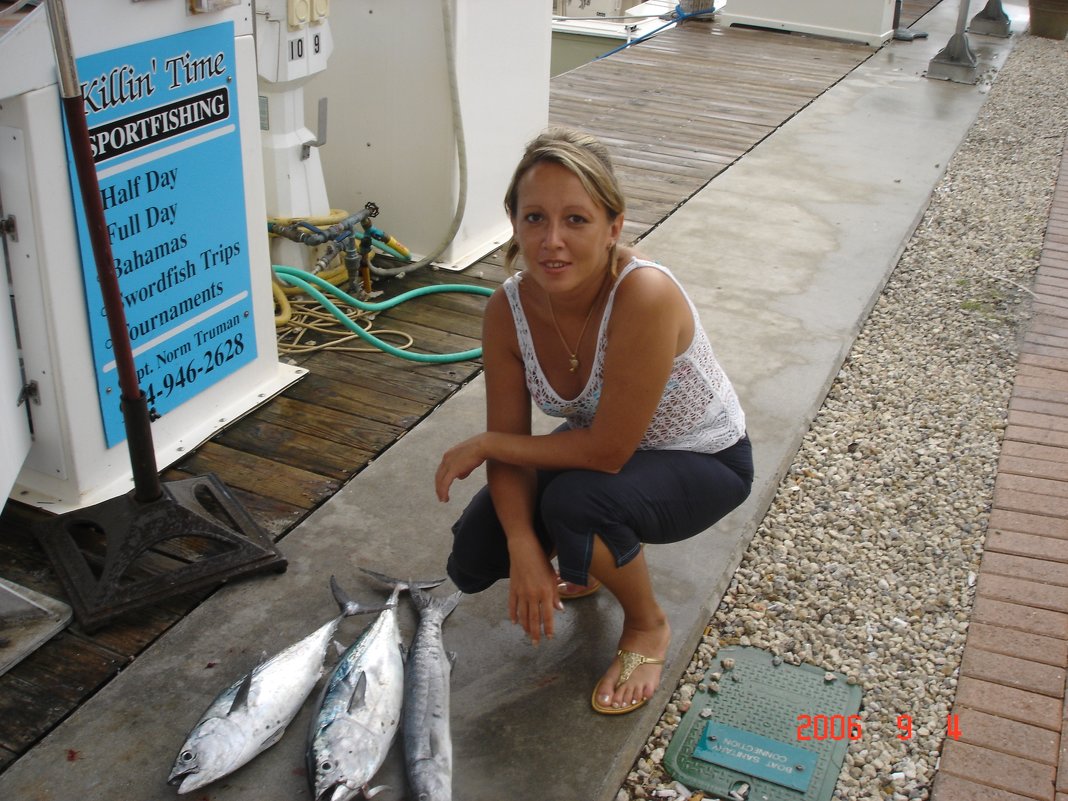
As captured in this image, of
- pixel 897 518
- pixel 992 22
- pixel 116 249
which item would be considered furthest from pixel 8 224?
pixel 992 22

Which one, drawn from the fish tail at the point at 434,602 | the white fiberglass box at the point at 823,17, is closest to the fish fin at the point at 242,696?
the fish tail at the point at 434,602

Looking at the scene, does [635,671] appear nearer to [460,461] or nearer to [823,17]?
[460,461]

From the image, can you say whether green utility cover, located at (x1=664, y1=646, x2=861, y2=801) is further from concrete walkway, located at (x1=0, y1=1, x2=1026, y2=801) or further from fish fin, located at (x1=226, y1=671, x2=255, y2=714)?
fish fin, located at (x1=226, y1=671, x2=255, y2=714)

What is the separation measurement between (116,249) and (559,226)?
4.28ft

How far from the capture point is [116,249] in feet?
9.09

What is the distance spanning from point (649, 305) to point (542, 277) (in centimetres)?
22

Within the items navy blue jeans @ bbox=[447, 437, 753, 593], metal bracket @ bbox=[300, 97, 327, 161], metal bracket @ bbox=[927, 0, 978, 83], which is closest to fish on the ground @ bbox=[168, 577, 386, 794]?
navy blue jeans @ bbox=[447, 437, 753, 593]

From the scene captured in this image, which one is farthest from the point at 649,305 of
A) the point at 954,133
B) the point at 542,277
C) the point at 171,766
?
the point at 954,133

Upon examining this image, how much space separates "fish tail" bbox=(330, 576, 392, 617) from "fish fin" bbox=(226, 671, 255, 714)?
1.15ft

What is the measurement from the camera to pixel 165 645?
241 cm

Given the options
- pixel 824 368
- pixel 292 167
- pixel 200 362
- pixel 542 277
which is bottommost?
pixel 824 368

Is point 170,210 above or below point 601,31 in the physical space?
above

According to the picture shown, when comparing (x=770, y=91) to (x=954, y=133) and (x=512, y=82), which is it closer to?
(x=954, y=133)

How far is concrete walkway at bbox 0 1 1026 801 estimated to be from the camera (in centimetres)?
209
